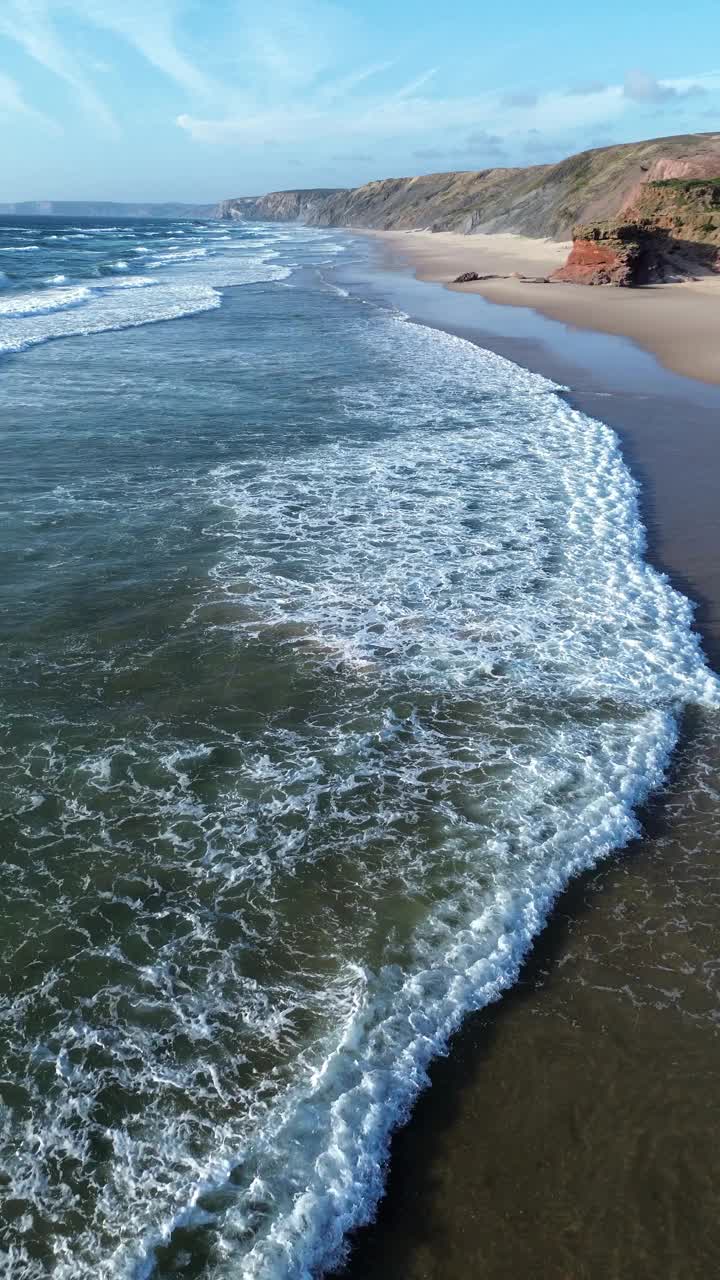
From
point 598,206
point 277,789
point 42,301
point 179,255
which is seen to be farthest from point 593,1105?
point 598,206

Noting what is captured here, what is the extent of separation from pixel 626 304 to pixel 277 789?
94.9ft

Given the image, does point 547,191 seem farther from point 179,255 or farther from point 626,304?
point 626,304

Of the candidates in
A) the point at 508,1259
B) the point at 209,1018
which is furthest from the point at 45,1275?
the point at 508,1259

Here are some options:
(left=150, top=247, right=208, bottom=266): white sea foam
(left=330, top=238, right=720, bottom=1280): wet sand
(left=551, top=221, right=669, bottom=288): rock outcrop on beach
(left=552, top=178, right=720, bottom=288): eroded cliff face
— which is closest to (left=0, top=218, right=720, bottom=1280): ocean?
(left=330, top=238, right=720, bottom=1280): wet sand

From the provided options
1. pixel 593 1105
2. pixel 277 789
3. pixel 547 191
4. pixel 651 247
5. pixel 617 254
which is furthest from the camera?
pixel 547 191

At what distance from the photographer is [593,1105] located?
3562 millimetres

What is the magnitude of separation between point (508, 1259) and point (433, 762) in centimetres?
→ 309

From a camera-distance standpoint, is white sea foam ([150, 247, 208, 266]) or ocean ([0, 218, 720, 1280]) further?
white sea foam ([150, 247, 208, 266])

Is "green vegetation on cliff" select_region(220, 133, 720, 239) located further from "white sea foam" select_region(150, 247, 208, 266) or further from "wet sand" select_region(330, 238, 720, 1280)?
"wet sand" select_region(330, 238, 720, 1280)

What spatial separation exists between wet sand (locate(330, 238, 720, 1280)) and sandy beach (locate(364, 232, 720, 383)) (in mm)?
15312

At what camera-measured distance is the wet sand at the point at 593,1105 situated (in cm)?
311

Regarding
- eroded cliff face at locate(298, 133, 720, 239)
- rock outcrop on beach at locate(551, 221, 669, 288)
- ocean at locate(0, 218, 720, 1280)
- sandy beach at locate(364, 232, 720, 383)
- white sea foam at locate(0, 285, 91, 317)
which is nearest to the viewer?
ocean at locate(0, 218, 720, 1280)

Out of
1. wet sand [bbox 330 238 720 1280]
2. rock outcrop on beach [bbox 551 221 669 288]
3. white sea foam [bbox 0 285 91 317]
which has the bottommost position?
wet sand [bbox 330 238 720 1280]

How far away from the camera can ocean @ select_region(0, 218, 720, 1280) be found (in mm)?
3393
